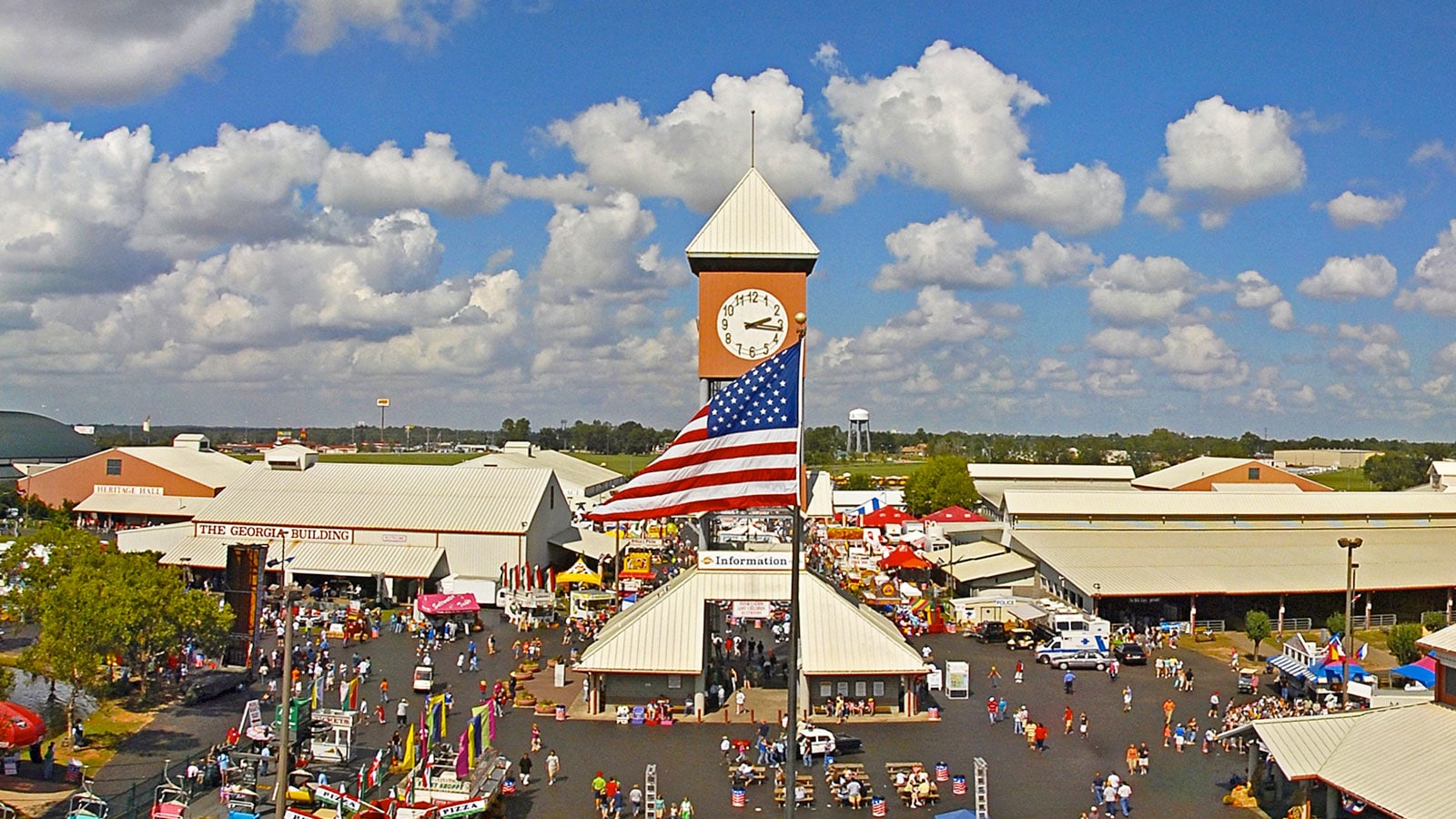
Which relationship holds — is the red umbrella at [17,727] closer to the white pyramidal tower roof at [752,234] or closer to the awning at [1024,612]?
the white pyramidal tower roof at [752,234]

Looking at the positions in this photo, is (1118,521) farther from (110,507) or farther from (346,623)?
(110,507)

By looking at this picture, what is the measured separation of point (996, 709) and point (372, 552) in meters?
32.4

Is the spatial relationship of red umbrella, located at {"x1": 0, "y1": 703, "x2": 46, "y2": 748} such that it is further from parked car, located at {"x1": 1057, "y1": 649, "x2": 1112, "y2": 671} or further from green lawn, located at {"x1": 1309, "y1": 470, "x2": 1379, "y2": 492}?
green lawn, located at {"x1": 1309, "y1": 470, "x2": 1379, "y2": 492}

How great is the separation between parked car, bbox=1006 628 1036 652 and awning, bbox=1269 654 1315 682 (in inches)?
386

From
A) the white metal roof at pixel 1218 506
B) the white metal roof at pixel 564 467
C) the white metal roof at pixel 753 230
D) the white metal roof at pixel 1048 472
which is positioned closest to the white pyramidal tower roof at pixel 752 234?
the white metal roof at pixel 753 230

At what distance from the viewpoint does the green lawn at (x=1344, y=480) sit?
134 meters

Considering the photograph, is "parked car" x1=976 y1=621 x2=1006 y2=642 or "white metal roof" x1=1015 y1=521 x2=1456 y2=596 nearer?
"parked car" x1=976 y1=621 x2=1006 y2=642

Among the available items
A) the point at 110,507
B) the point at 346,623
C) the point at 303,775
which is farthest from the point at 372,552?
the point at 110,507

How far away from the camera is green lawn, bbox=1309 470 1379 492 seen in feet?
440

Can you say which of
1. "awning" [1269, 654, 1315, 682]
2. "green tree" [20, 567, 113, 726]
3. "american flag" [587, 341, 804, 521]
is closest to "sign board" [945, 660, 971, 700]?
"awning" [1269, 654, 1315, 682]

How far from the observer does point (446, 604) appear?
44938 millimetres

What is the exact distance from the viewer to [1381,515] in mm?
61188

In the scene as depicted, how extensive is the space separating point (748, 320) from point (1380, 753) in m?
22.9

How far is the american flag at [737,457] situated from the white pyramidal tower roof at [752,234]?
24.6m
